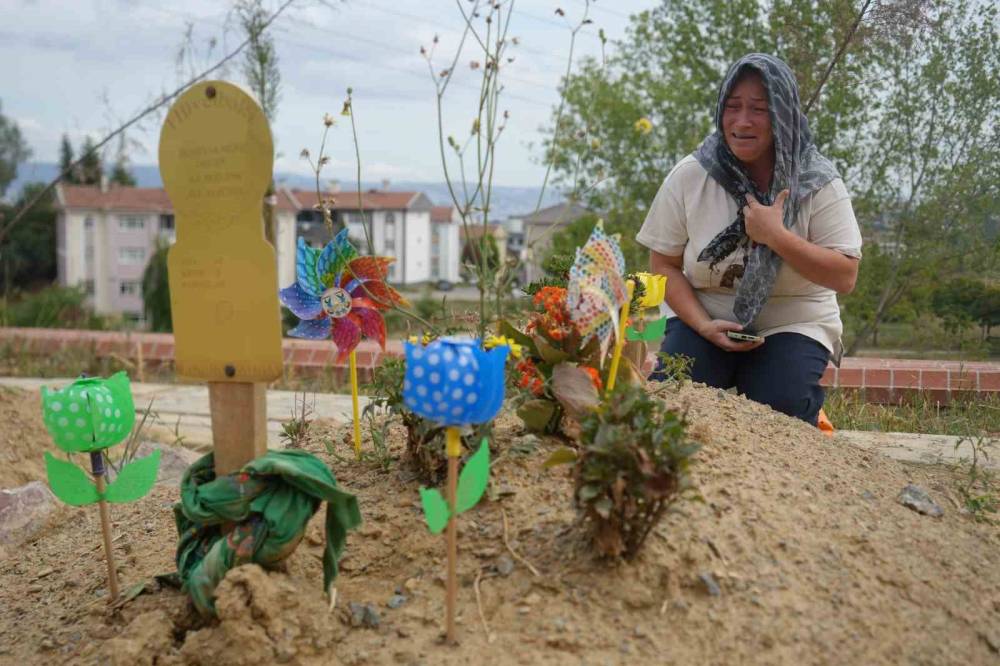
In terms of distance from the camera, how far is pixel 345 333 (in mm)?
2432

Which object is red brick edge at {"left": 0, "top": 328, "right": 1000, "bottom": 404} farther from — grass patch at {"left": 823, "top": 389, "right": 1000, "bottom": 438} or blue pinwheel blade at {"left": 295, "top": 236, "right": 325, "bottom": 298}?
blue pinwheel blade at {"left": 295, "top": 236, "right": 325, "bottom": 298}

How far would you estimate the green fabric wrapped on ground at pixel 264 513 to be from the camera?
5.92ft

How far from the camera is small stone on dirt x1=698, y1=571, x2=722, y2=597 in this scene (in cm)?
175

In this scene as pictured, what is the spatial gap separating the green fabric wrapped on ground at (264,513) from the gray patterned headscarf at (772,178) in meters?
1.76

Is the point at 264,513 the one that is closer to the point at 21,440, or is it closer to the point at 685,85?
the point at 21,440

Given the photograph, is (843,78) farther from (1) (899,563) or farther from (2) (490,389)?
(2) (490,389)

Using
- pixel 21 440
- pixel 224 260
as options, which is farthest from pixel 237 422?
pixel 21 440

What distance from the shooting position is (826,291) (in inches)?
129

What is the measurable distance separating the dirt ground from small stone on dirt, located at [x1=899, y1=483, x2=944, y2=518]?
2 cm

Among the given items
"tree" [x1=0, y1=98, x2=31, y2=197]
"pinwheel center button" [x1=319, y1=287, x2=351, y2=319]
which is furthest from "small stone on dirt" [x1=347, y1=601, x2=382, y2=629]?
"tree" [x1=0, y1=98, x2=31, y2=197]

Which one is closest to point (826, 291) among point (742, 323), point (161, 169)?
point (742, 323)

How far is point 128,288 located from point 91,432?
51073 mm

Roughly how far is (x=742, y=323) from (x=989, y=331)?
3091 mm

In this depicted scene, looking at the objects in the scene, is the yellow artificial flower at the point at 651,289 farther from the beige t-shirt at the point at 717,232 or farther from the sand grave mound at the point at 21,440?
the sand grave mound at the point at 21,440
